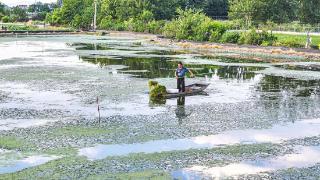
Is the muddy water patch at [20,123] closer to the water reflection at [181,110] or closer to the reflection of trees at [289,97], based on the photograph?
the water reflection at [181,110]

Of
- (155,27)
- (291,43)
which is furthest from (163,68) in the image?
(155,27)

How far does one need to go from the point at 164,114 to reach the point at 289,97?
9.50 metres

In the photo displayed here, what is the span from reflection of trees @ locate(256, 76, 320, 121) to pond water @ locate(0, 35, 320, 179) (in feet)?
0.17

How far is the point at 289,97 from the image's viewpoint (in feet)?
98.0

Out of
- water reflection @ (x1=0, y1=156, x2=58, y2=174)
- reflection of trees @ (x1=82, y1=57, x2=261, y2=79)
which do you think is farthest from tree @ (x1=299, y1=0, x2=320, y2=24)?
water reflection @ (x1=0, y1=156, x2=58, y2=174)

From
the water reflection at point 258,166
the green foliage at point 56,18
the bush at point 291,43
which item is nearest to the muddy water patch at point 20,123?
the water reflection at point 258,166

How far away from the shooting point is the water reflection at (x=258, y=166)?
51.0 feet

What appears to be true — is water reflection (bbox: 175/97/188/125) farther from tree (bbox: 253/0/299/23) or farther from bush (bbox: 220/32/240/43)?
tree (bbox: 253/0/299/23)

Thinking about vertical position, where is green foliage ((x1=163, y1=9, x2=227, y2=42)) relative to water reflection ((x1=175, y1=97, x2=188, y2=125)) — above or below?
above

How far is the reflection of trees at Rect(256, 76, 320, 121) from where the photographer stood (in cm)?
2519

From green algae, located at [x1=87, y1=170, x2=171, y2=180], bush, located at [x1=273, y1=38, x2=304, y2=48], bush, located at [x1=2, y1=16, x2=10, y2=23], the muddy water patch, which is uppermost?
bush, located at [x1=2, y1=16, x2=10, y2=23]

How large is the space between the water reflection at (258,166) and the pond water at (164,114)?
32mm

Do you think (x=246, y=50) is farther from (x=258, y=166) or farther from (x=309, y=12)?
(x=258, y=166)

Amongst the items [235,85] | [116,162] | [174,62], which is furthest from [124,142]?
[174,62]
